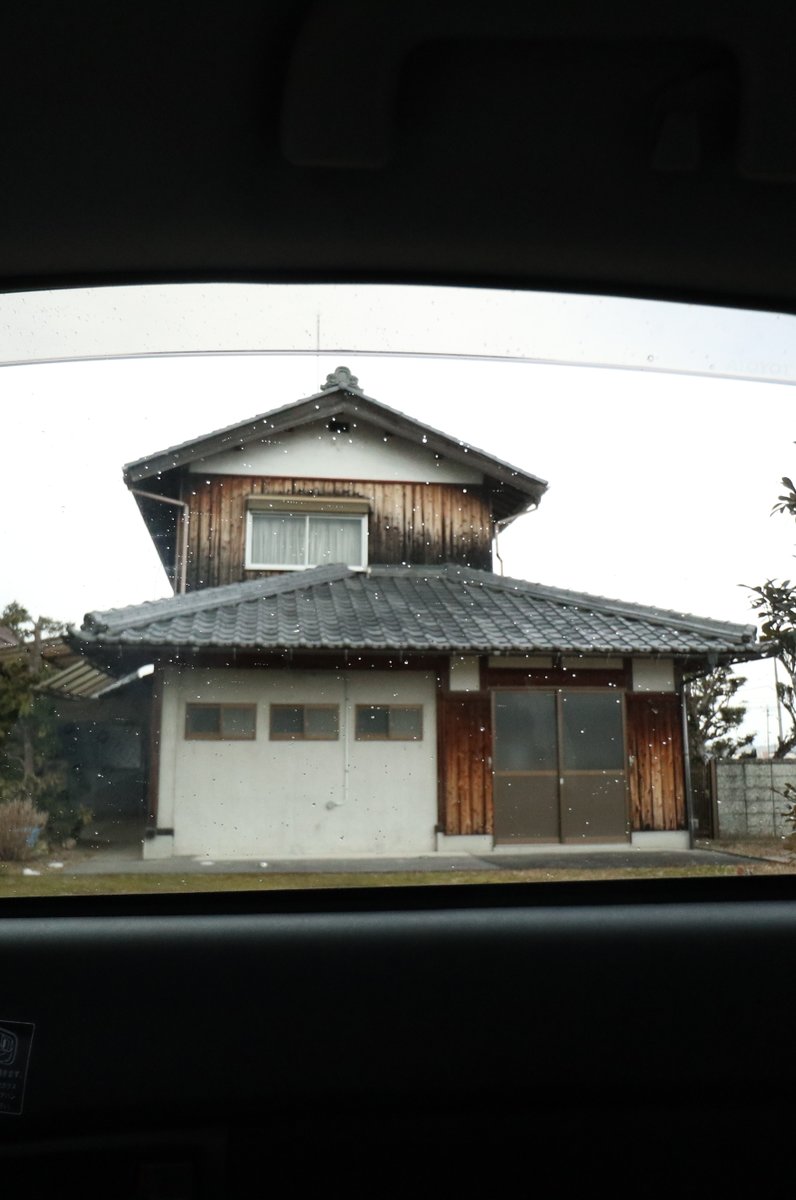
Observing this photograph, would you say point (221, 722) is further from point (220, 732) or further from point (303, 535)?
point (303, 535)

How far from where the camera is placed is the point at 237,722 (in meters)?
1.89

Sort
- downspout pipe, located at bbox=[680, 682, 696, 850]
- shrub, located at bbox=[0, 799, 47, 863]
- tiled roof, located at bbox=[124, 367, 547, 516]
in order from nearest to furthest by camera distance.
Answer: shrub, located at bbox=[0, 799, 47, 863]
tiled roof, located at bbox=[124, 367, 547, 516]
downspout pipe, located at bbox=[680, 682, 696, 850]

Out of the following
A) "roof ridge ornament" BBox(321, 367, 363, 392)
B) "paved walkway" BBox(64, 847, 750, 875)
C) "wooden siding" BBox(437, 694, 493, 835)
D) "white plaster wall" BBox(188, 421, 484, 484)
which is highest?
"roof ridge ornament" BBox(321, 367, 363, 392)

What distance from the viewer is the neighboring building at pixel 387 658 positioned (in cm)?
189

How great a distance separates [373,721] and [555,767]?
0.36 metres

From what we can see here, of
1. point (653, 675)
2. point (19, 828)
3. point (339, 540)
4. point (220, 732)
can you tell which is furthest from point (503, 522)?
point (19, 828)

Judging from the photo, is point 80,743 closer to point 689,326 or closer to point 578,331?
point 578,331

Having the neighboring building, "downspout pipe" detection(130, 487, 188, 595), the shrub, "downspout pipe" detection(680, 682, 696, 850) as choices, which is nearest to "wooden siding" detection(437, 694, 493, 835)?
the neighboring building

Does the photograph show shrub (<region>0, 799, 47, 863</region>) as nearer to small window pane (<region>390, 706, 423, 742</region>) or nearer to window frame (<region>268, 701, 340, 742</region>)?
window frame (<region>268, 701, 340, 742</region>)

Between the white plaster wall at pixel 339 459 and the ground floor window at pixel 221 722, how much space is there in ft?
1.46

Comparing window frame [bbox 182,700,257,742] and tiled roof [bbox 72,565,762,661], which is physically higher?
tiled roof [bbox 72,565,762,661]

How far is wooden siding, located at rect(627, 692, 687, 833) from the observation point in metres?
2.01

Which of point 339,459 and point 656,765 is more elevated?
point 339,459

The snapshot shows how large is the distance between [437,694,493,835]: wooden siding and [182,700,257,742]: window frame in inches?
14.3
